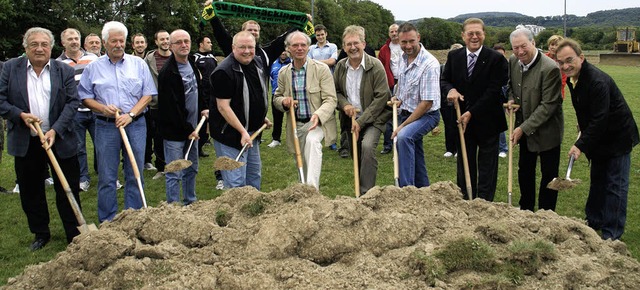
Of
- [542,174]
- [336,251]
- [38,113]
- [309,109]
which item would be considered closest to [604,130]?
[542,174]

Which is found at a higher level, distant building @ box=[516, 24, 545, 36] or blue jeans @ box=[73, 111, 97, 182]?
distant building @ box=[516, 24, 545, 36]

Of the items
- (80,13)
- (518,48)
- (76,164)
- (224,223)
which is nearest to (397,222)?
(224,223)

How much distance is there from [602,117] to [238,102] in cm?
382

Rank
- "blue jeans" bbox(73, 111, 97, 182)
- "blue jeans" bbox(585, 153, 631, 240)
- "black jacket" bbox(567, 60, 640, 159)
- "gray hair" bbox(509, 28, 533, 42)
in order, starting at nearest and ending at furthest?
"black jacket" bbox(567, 60, 640, 159), "blue jeans" bbox(585, 153, 631, 240), "gray hair" bbox(509, 28, 533, 42), "blue jeans" bbox(73, 111, 97, 182)

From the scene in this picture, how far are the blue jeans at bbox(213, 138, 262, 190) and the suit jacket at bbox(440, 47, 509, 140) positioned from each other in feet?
8.32

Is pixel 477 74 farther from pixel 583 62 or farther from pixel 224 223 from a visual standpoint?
pixel 224 223

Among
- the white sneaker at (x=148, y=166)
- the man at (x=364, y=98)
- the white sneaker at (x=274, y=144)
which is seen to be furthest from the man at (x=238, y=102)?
the white sneaker at (x=274, y=144)

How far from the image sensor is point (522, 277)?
4.00m

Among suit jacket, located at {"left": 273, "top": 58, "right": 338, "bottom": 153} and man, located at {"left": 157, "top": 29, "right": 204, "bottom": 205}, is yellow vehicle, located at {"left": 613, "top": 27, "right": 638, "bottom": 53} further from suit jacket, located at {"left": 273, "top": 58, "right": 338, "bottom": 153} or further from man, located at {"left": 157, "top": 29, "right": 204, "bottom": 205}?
man, located at {"left": 157, "top": 29, "right": 204, "bottom": 205}

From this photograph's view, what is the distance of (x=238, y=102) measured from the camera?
6.78 metres

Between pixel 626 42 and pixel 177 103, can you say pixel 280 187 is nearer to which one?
pixel 177 103

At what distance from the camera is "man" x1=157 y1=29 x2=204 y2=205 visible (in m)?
7.28

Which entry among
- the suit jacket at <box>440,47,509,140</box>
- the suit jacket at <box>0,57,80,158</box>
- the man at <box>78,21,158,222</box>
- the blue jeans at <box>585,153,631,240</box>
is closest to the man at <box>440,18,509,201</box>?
the suit jacket at <box>440,47,509,140</box>

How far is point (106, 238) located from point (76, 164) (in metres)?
2.62
